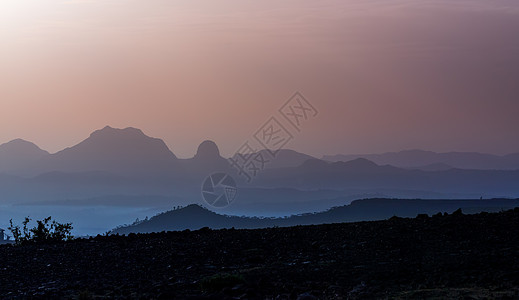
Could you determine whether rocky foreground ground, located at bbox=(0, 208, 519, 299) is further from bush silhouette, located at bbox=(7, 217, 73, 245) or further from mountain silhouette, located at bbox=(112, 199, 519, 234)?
mountain silhouette, located at bbox=(112, 199, 519, 234)

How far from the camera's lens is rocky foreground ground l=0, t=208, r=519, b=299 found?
16.8 m

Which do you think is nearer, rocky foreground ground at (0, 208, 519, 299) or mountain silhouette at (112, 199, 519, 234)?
rocky foreground ground at (0, 208, 519, 299)

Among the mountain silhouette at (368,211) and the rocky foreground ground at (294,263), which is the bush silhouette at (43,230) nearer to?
the rocky foreground ground at (294,263)

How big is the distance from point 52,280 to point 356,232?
8.93 m

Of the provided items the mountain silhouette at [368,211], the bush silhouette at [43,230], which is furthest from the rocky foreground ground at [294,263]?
the mountain silhouette at [368,211]

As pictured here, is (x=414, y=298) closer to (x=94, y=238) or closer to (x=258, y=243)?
(x=258, y=243)

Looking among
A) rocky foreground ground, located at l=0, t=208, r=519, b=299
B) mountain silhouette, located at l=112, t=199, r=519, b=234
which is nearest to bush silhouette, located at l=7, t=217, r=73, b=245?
rocky foreground ground, located at l=0, t=208, r=519, b=299

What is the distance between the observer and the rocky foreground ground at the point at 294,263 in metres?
16.8

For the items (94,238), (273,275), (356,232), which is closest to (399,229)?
(356,232)

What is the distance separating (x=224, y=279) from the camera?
17516 mm

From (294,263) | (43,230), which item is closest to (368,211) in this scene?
(43,230)

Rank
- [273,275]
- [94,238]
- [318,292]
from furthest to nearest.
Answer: [94,238] < [273,275] < [318,292]

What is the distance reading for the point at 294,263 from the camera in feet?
65.4

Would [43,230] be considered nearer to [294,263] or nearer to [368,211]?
[294,263]
